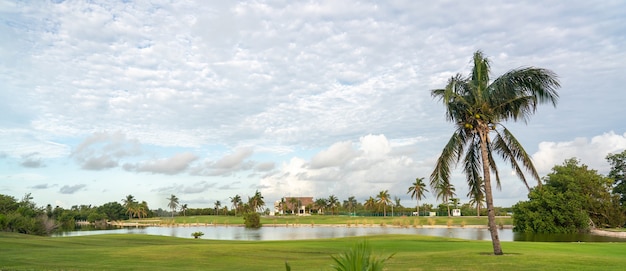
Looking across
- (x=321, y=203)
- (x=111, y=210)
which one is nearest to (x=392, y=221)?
(x=321, y=203)

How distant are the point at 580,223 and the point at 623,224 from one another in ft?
38.3

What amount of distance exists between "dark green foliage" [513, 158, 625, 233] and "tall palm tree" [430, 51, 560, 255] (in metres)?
55.2

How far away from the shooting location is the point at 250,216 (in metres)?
116

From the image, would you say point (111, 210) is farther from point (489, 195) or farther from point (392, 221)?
point (489, 195)

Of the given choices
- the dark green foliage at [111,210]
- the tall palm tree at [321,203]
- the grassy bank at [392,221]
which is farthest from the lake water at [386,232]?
the dark green foliage at [111,210]

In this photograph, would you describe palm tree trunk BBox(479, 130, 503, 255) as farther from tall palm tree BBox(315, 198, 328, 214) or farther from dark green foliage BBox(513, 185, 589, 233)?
tall palm tree BBox(315, 198, 328, 214)

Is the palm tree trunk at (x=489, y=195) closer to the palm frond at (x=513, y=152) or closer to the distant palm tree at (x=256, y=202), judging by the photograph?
the palm frond at (x=513, y=152)

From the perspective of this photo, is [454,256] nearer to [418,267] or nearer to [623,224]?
[418,267]

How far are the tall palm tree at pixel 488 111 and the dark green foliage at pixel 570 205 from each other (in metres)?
55.2

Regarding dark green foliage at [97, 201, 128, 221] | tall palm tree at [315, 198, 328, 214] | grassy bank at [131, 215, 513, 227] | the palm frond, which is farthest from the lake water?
dark green foliage at [97, 201, 128, 221]

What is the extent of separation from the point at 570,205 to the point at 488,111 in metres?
60.2

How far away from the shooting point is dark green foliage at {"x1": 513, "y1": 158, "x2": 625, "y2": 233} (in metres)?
72.4

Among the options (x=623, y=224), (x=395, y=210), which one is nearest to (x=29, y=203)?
(x=623, y=224)

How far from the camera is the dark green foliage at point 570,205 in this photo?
7238cm
